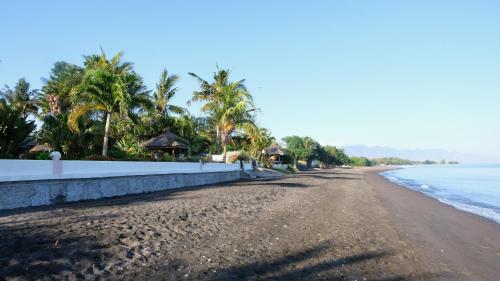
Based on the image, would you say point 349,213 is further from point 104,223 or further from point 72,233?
point 72,233

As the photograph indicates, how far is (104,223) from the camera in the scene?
8281mm

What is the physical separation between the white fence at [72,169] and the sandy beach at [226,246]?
3.96 feet

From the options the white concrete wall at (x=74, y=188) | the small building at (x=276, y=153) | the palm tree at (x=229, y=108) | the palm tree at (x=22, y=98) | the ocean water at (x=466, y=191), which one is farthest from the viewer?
the small building at (x=276, y=153)

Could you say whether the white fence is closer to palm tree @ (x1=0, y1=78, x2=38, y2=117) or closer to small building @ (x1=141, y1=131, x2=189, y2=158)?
small building @ (x1=141, y1=131, x2=189, y2=158)

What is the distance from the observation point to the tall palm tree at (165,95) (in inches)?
1665

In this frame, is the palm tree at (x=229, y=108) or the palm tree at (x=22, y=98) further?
the palm tree at (x=22, y=98)

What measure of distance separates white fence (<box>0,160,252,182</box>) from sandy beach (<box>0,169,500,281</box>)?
1.21 meters

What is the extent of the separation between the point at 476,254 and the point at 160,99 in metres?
37.4

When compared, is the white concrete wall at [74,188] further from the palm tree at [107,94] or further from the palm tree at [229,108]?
the palm tree at [229,108]

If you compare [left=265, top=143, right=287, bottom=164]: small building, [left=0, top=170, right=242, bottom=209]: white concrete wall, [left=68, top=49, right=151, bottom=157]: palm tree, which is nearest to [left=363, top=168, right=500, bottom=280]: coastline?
[left=0, top=170, right=242, bottom=209]: white concrete wall

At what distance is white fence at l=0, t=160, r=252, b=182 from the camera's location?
34.7 feet

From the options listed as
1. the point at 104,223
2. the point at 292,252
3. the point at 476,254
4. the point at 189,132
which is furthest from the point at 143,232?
the point at 189,132

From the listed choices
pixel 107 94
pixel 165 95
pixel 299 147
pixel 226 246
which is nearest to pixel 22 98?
pixel 165 95

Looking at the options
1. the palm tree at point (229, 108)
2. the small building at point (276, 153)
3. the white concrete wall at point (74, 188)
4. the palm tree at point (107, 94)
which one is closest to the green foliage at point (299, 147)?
the small building at point (276, 153)
